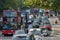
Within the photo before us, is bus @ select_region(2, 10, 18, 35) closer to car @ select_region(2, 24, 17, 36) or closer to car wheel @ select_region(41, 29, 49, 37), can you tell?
car @ select_region(2, 24, 17, 36)

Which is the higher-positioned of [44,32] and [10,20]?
[10,20]

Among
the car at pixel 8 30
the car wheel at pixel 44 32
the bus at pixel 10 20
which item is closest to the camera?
the car wheel at pixel 44 32

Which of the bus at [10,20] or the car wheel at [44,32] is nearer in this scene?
the car wheel at [44,32]

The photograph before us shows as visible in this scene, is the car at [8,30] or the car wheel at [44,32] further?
the car at [8,30]

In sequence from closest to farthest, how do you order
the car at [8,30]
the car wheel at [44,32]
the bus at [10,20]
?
the car wheel at [44,32]
the car at [8,30]
the bus at [10,20]

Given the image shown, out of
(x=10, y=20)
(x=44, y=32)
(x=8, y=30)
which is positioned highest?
(x=10, y=20)

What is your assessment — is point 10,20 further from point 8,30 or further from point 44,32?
point 44,32

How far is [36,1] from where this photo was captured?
41.6m

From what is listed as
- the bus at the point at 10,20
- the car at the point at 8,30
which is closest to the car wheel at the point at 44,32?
the car at the point at 8,30

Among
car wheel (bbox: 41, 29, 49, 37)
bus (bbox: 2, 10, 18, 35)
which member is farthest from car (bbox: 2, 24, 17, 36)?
car wheel (bbox: 41, 29, 49, 37)

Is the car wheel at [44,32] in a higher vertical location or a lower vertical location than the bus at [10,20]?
lower

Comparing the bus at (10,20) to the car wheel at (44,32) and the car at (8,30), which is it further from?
the car wheel at (44,32)

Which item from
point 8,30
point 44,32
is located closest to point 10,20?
point 8,30

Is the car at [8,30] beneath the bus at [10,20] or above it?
beneath
